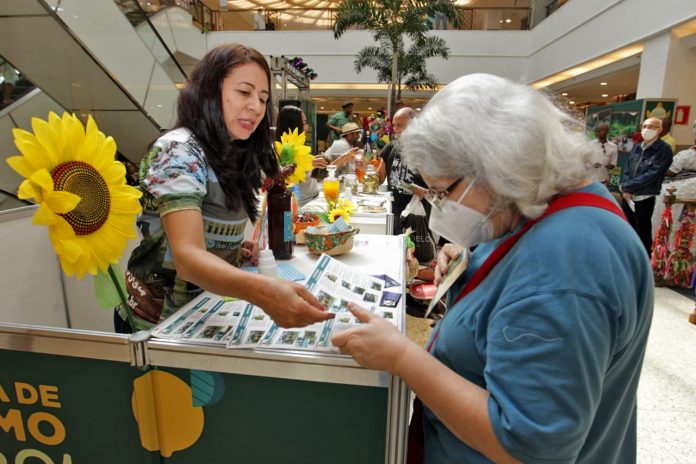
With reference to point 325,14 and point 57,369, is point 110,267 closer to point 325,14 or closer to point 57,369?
point 57,369

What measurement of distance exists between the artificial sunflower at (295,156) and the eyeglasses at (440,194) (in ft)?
2.95

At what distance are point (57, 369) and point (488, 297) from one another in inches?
39.2

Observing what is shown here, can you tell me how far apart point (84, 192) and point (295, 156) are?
3.15 feet

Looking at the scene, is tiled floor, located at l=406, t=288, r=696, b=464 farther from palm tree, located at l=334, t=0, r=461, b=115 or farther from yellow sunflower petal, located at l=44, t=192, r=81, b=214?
palm tree, located at l=334, t=0, r=461, b=115

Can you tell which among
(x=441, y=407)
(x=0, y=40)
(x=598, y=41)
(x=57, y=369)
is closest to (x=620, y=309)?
(x=441, y=407)

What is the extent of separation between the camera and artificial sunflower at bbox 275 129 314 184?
1668 mm

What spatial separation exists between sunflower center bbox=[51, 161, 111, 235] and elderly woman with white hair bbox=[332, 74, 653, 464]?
0.55 meters

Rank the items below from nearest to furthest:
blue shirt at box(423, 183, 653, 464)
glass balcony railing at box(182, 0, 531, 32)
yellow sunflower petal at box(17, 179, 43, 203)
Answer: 1. blue shirt at box(423, 183, 653, 464)
2. yellow sunflower petal at box(17, 179, 43, 203)
3. glass balcony railing at box(182, 0, 531, 32)

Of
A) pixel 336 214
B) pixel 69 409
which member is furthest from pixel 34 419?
pixel 336 214

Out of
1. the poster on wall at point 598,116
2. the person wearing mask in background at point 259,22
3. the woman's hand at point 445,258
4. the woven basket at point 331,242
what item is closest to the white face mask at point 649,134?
the poster on wall at point 598,116

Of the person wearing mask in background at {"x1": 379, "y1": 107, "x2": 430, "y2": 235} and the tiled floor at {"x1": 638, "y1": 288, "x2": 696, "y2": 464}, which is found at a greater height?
the person wearing mask in background at {"x1": 379, "y1": 107, "x2": 430, "y2": 235}

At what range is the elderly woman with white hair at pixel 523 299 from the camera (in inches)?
23.0

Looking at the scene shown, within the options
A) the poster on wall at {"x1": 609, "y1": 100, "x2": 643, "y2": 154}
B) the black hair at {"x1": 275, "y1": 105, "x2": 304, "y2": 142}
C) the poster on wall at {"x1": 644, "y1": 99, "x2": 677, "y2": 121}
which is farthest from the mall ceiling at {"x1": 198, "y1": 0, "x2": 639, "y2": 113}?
the black hair at {"x1": 275, "y1": 105, "x2": 304, "y2": 142}

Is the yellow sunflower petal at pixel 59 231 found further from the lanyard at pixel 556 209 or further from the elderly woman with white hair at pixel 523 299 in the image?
the lanyard at pixel 556 209
